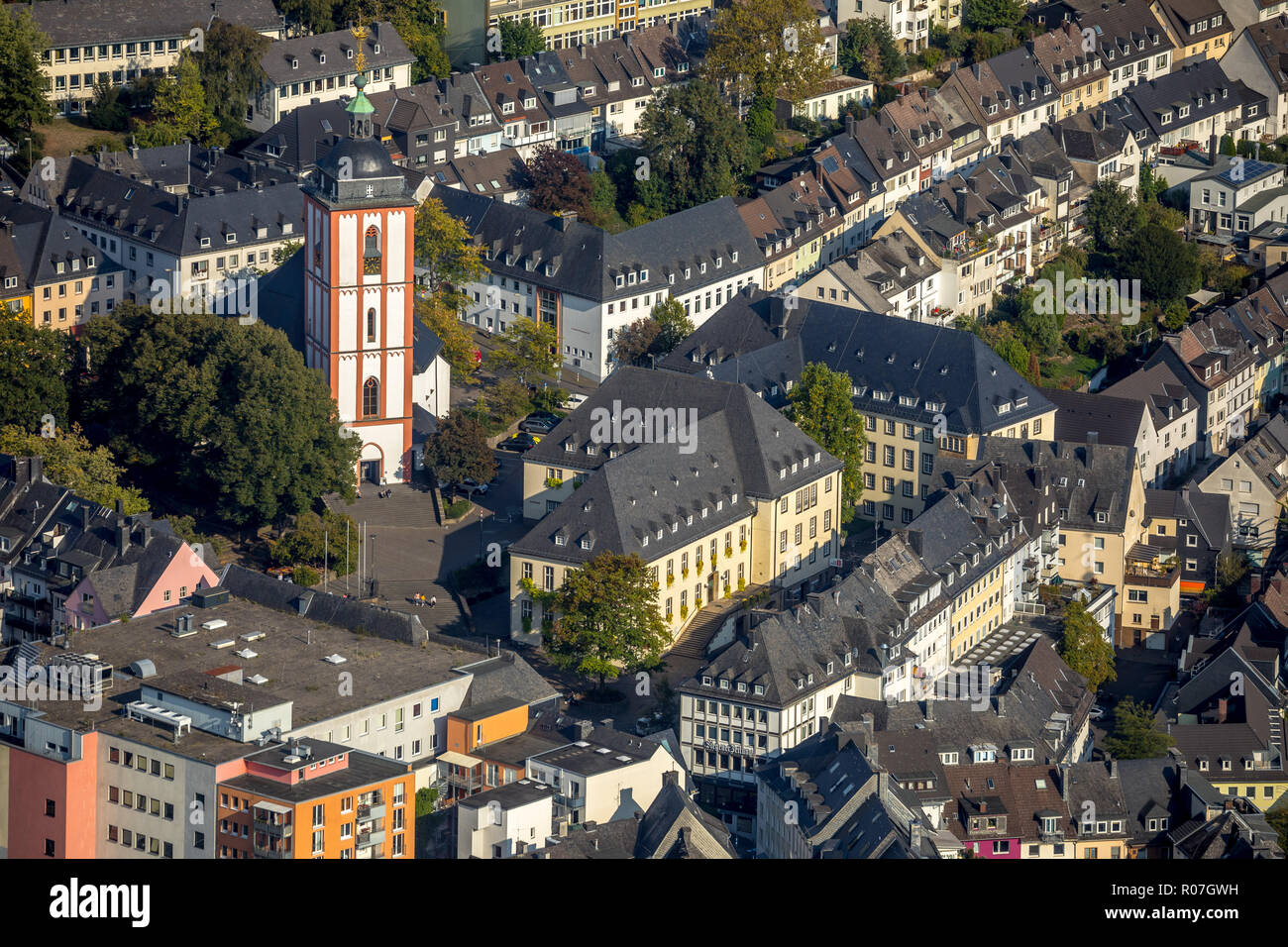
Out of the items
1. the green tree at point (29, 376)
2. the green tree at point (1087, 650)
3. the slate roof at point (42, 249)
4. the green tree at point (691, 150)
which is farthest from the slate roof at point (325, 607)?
the green tree at point (691, 150)

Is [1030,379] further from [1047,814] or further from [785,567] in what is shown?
[1047,814]

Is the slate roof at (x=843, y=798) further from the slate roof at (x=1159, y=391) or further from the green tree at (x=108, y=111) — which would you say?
the green tree at (x=108, y=111)

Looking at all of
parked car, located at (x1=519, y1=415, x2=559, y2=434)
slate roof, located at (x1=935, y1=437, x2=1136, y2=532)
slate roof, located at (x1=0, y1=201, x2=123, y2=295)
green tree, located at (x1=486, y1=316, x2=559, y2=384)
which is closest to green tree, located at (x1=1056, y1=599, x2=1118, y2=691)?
slate roof, located at (x1=935, y1=437, x2=1136, y2=532)

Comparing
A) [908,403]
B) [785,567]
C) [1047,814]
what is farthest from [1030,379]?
[1047,814]

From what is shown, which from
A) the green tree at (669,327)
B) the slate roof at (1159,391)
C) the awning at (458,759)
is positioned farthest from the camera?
the slate roof at (1159,391)

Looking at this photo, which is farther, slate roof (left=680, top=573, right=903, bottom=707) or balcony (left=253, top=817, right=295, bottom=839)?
slate roof (left=680, top=573, right=903, bottom=707)

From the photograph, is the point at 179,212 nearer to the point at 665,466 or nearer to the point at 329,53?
the point at 329,53

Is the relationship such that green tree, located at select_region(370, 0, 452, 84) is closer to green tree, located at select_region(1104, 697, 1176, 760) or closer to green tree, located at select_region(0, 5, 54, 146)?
green tree, located at select_region(0, 5, 54, 146)

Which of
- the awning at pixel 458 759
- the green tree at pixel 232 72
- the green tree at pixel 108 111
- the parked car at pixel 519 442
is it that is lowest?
the awning at pixel 458 759
